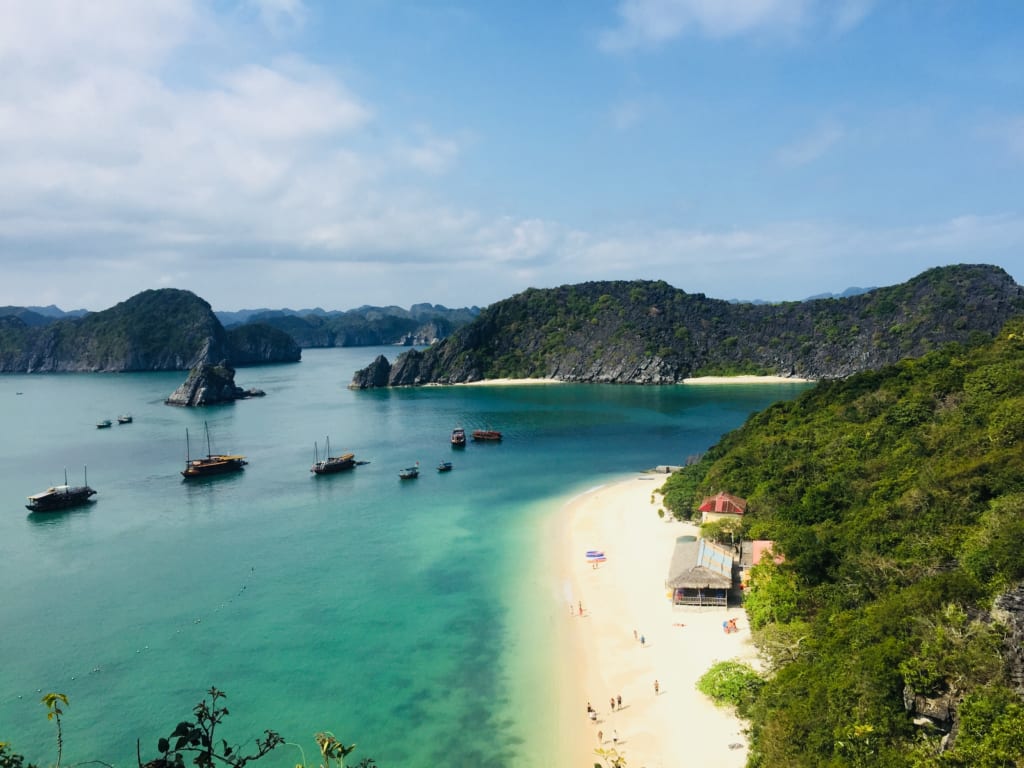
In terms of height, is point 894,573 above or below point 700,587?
above

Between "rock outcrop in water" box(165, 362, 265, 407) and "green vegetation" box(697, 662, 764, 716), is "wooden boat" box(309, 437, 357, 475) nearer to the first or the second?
"green vegetation" box(697, 662, 764, 716)

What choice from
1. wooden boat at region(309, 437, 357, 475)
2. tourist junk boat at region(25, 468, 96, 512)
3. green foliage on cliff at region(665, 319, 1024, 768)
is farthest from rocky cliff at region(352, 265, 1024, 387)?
green foliage on cliff at region(665, 319, 1024, 768)

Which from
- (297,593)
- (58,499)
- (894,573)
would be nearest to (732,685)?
(894,573)

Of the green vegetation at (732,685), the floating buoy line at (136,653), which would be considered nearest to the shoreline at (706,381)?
the floating buoy line at (136,653)

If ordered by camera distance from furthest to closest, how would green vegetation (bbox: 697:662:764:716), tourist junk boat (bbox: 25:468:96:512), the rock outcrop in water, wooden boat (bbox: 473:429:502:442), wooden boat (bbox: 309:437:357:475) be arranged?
the rock outcrop in water → wooden boat (bbox: 473:429:502:442) → wooden boat (bbox: 309:437:357:475) → tourist junk boat (bbox: 25:468:96:512) → green vegetation (bbox: 697:662:764:716)

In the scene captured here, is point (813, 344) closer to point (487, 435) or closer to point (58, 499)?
point (487, 435)

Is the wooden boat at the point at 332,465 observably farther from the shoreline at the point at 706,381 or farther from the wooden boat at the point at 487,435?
the shoreline at the point at 706,381

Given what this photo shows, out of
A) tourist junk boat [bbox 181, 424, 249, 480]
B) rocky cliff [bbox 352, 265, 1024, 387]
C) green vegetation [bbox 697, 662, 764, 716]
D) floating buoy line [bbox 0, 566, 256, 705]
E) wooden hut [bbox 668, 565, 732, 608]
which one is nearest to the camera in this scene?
green vegetation [bbox 697, 662, 764, 716]
